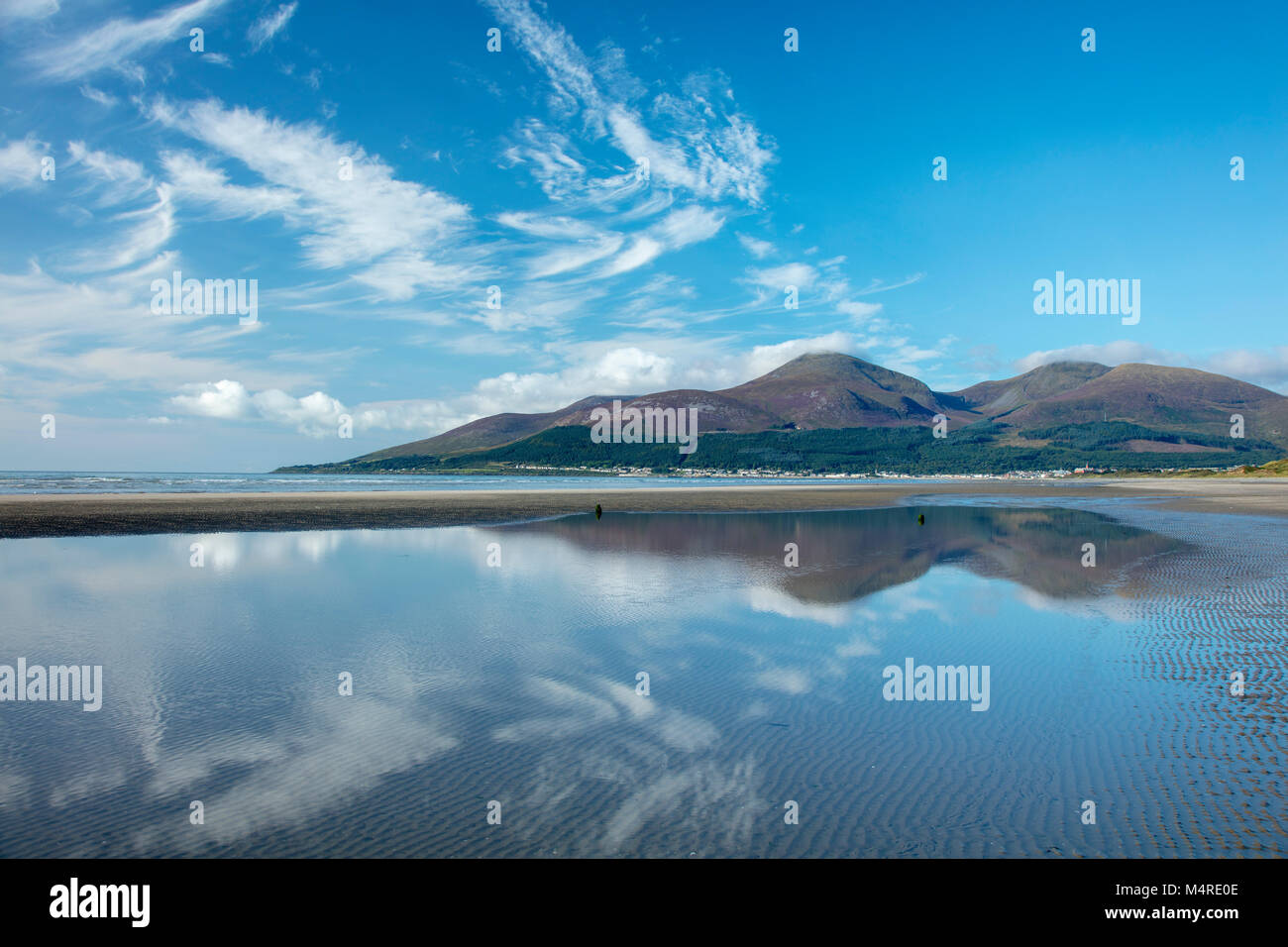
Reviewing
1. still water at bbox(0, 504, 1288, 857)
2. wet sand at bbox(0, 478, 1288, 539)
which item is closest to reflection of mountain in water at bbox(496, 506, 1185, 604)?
still water at bbox(0, 504, 1288, 857)

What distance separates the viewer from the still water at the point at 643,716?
6691 millimetres

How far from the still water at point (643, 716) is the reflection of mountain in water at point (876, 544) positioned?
Answer: 1.85 feet

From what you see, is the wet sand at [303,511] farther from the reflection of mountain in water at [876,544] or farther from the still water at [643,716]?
the still water at [643,716]

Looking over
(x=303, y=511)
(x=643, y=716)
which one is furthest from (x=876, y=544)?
(x=303, y=511)

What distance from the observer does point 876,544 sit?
30000 mm

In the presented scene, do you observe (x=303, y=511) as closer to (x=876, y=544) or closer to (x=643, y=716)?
(x=876, y=544)

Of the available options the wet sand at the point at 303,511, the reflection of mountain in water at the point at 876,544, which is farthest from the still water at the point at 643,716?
the wet sand at the point at 303,511

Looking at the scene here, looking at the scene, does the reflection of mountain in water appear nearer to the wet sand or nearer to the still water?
the still water

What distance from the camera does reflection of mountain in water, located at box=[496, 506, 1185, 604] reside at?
68.8 ft

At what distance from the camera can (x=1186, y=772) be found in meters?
7.97

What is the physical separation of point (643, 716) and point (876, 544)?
22573mm

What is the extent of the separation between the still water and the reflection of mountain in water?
563mm

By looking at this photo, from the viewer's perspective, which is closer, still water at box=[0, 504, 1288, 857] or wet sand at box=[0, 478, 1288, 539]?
still water at box=[0, 504, 1288, 857]
